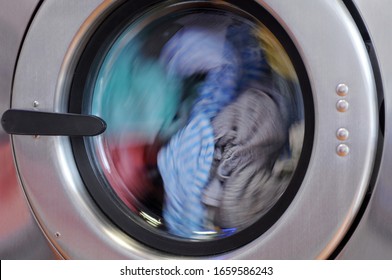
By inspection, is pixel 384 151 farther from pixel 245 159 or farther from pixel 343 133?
pixel 245 159

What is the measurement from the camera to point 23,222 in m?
0.88

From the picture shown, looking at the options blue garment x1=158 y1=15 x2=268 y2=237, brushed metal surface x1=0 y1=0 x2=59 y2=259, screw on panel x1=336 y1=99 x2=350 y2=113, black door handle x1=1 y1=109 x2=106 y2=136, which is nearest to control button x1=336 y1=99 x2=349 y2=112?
screw on panel x1=336 y1=99 x2=350 y2=113

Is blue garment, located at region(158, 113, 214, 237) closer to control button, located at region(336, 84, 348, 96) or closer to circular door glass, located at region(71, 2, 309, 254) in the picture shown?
circular door glass, located at region(71, 2, 309, 254)

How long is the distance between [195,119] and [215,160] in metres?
0.06

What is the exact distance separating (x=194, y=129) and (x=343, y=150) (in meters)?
0.21

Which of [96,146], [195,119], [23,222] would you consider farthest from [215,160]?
[23,222]

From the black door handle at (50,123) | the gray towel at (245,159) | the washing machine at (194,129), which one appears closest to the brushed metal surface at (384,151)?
the washing machine at (194,129)

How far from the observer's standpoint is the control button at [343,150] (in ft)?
2.31

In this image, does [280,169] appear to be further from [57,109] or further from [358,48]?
[57,109]

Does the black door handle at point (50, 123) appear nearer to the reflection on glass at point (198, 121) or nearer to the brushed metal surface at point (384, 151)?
the reflection on glass at point (198, 121)

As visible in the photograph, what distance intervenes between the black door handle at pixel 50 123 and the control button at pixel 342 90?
0.96ft

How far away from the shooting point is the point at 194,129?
2.74ft

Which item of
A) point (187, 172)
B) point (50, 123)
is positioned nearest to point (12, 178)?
point (50, 123)

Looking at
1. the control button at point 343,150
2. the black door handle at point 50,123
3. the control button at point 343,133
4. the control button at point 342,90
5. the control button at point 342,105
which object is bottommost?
the control button at point 343,150
